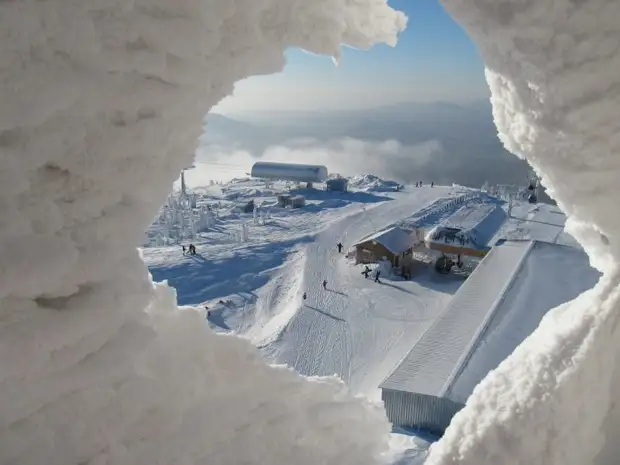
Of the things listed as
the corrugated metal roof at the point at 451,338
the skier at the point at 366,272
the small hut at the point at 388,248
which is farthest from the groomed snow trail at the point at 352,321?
the corrugated metal roof at the point at 451,338

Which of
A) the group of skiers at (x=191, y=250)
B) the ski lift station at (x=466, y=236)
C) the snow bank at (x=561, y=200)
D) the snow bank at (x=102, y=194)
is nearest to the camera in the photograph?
the snow bank at (x=102, y=194)

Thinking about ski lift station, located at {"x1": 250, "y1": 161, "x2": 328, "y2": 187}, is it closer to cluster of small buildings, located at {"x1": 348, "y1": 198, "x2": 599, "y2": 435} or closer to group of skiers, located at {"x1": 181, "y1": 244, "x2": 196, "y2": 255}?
group of skiers, located at {"x1": 181, "y1": 244, "x2": 196, "y2": 255}

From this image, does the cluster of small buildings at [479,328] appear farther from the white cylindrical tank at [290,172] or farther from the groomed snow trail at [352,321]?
the white cylindrical tank at [290,172]

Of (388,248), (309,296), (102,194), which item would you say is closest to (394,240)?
(388,248)

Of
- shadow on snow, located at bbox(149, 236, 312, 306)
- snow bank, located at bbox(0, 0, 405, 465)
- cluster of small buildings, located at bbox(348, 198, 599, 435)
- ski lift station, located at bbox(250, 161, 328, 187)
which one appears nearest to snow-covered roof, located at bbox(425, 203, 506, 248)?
cluster of small buildings, located at bbox(348, 198, 599, 435)

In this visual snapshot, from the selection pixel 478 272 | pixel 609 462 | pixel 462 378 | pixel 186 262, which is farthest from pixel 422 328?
pixel 609 462

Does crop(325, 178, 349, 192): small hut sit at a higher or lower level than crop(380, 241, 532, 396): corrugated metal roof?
higher

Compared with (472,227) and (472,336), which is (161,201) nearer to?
(472,336)
